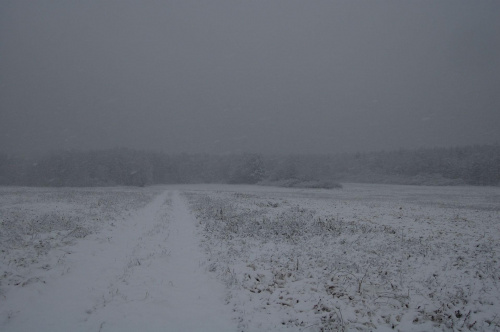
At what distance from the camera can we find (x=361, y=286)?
8023mm

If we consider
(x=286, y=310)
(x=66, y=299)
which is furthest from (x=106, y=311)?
(x=286, y=310)

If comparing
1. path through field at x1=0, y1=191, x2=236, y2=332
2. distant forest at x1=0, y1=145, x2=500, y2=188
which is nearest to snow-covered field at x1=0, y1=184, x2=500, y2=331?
path through field at x1=0, y1=191, x2=236, y2=332

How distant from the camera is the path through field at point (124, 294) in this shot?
630 centimetres

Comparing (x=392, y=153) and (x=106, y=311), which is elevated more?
(x=392, y=153)

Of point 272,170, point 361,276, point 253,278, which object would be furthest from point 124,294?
point 272,170

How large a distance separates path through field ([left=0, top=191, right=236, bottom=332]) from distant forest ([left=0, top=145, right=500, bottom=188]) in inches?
2368

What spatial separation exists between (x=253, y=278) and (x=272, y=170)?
87.9 m

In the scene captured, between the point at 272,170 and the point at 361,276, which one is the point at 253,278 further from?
the point at 272,170

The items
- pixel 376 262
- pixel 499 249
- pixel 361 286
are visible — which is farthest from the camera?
pixel 499 249

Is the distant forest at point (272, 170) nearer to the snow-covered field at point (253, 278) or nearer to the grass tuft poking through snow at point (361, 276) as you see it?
the grass tuft poking through snow at point (361, 276)

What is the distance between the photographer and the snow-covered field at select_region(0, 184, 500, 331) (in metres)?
6.45

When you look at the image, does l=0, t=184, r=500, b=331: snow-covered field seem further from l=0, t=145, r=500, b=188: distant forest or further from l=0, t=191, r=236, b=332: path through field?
l=0, t=145, r=500, b=188: distant forest

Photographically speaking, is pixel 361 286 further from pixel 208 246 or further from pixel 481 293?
pixel 208 246

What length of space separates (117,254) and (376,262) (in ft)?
35.7
